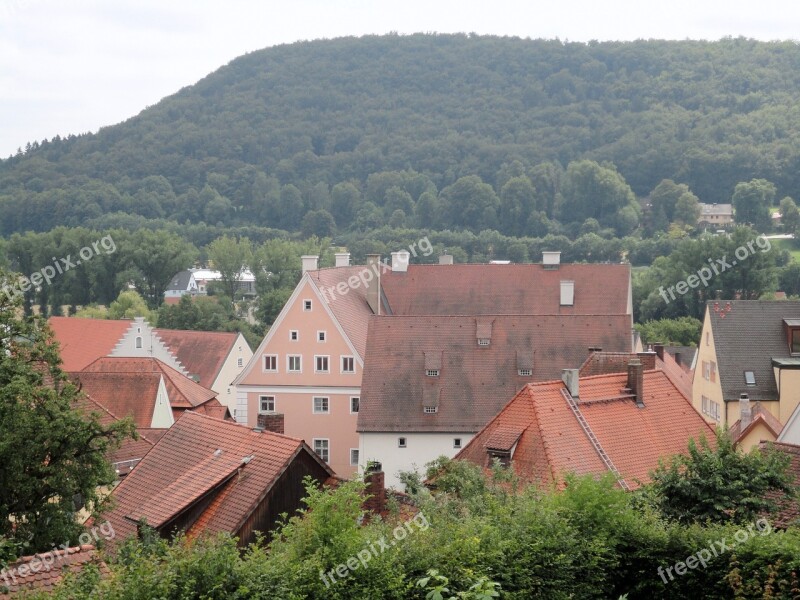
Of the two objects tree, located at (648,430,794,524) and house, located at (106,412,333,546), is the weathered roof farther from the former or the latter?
house, located at (106,412,333,546)

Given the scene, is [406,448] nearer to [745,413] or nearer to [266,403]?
[266,403]

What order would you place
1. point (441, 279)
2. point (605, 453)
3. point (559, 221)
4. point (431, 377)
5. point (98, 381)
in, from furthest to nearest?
point (559, 221) → point (441, 279) → point (98, 381) → point (431, 377) → point (605, 453)

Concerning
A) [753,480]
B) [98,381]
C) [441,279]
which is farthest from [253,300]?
[753,480]

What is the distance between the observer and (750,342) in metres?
43.0

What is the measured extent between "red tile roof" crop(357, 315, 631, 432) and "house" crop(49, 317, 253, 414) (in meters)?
24.2

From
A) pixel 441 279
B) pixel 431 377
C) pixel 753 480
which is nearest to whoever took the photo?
pixel 753 480

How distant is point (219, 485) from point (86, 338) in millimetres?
45087

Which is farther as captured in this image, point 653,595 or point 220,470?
point 220,470

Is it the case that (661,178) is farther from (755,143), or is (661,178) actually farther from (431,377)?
(431,377)

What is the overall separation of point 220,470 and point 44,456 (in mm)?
3582

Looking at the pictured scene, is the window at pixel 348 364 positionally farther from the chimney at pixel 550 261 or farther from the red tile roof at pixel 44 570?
the red tile roof at pixel 44 570

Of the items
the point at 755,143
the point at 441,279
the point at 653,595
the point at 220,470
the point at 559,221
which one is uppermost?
the point at 755,143

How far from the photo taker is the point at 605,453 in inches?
1038

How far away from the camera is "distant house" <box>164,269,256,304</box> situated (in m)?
115
